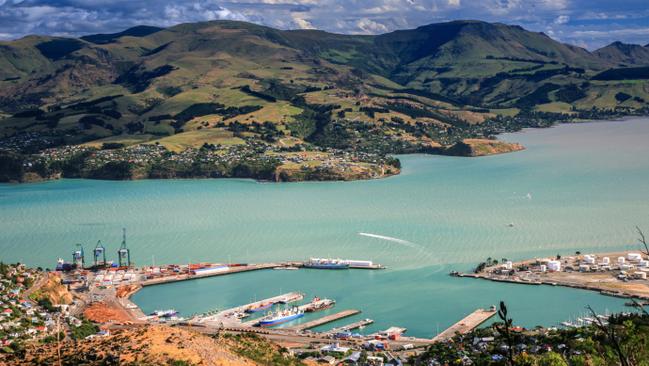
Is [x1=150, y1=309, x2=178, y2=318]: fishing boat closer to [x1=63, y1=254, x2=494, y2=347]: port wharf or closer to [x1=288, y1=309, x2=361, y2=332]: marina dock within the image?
[x1=63, y1=254, x2=494, y2=347]: port wharf

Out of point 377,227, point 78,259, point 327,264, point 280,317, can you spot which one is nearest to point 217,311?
point 280,317

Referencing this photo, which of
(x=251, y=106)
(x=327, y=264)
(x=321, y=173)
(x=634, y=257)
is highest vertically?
(x=251, y=106)

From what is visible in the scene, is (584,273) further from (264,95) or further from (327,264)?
(264,95)

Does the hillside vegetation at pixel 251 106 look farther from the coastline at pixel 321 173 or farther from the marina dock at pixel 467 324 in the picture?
the marina dock at pixel 467 324

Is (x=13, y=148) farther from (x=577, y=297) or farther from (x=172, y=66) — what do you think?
(x=577, y=297)

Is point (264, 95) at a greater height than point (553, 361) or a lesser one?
greater

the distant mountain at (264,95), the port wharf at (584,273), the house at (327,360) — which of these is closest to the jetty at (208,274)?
the port wharf at (584,273)
